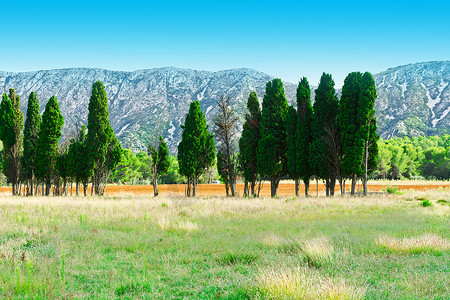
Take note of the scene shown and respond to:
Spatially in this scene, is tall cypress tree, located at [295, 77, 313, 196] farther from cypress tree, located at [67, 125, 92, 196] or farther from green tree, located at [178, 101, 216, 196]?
cypress tree, located at [67, 125, 92, 196]

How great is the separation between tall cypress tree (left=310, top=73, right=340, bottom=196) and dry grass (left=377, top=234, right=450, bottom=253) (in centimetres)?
1968

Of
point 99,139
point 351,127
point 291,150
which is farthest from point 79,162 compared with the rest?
point 351,127

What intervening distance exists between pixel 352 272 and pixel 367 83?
24.0 m

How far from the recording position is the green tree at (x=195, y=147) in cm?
3058

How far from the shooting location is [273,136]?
2886 cm

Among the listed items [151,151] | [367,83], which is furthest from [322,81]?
[151,151]

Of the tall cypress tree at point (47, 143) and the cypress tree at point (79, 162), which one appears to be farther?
the cypress tree at point (79, 162)

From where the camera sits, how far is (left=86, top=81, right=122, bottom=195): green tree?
98.7 feet

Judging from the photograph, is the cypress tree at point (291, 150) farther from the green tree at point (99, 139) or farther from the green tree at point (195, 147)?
the green tree at point (99, 139)

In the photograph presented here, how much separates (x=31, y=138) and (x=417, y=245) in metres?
33.6

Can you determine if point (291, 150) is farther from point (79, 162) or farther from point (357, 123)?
point (79, 162)

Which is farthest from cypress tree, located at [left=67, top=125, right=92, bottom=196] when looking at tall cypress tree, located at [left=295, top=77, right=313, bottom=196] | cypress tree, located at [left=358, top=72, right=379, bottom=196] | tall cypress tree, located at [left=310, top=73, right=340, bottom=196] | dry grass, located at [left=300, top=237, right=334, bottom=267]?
dry grass, located at [left=300, top=237, right=334, bottom=267]

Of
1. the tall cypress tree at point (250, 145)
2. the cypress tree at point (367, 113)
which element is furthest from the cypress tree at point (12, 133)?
the cypress tree at point (367, 113)

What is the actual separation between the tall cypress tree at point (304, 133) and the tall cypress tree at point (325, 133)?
77cm
